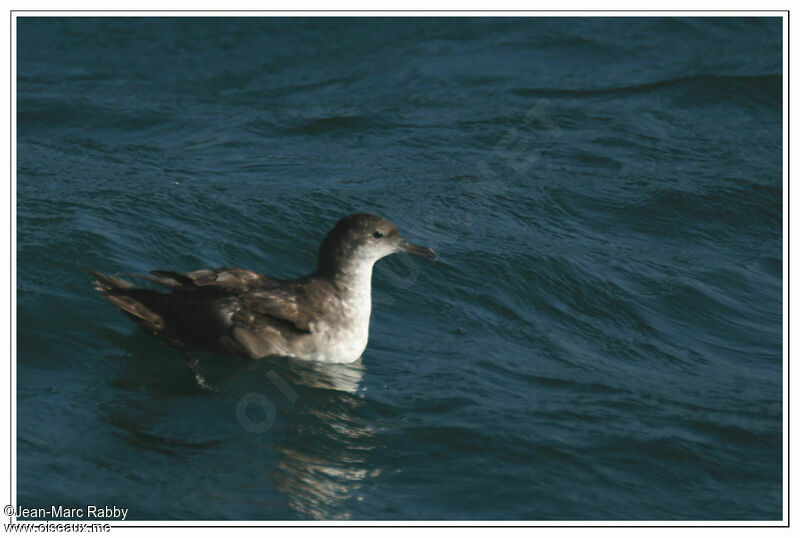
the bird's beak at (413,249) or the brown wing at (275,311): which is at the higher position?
the bird's beak at (413,249)

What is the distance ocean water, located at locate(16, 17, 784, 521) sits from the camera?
6.12m

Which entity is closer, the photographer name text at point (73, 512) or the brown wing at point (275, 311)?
the photographer name text at point (73, 512)

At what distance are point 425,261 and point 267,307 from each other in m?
2.63

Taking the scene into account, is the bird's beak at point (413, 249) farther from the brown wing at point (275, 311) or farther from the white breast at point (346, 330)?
the brown wing at point (275, 311)

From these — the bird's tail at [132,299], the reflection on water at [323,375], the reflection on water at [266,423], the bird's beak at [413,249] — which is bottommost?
the reflection on water at [266,423]

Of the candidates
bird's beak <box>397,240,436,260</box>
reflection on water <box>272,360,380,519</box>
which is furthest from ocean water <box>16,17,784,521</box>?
bird's beak <box>397,240,436,260</box>

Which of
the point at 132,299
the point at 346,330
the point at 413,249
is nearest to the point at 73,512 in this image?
the point at 132,299

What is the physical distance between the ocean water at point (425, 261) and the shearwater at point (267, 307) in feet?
0.68

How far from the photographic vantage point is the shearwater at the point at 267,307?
724cm

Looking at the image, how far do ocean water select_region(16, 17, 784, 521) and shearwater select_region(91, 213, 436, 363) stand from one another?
0.21 metres

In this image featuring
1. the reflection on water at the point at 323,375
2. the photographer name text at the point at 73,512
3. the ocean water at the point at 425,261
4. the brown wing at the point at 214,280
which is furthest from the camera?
the brown wing at the point at 214,280

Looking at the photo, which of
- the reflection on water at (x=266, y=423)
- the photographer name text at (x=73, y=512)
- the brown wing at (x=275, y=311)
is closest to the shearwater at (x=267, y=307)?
the brown wing at (x=275, y=311)

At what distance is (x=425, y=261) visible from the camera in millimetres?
9656
